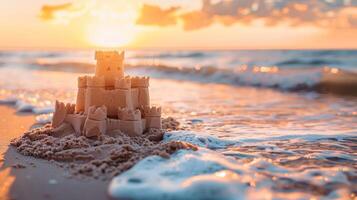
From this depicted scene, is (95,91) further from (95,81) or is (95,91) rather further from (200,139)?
(200,139)

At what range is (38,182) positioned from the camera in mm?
3236

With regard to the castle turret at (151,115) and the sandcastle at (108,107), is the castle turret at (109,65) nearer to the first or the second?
the sandcastle at (108,107)

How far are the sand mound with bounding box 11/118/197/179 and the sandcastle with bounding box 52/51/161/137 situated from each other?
99mm

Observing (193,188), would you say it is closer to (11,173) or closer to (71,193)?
(71,193)

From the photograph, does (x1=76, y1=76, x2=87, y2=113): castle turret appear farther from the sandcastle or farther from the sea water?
the sea water

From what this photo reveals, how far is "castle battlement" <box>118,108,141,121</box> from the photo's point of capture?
4305mm

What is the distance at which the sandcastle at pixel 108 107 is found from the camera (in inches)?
167

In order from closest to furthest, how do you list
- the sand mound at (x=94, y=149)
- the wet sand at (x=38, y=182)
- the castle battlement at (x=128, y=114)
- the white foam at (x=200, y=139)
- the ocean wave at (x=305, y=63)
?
the wet sand at (x=38, y=182)
the sand mound at (x=94, y=149)
the castle battlement at (x=128, y=114)
the white foam at (x=200, y=139)
the ocean wave at (x=305, y=63)

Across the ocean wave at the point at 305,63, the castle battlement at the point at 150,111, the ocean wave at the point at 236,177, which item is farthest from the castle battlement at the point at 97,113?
the ocean wave at the point at 305,63

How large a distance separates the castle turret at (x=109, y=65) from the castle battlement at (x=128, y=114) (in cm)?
35

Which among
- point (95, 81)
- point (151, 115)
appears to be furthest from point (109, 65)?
point (151, 115)

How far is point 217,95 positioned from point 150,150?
20.8 ft

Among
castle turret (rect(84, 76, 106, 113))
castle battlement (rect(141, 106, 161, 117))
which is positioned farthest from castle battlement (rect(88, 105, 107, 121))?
castle battlement (rect(141, 106, 161, 117))

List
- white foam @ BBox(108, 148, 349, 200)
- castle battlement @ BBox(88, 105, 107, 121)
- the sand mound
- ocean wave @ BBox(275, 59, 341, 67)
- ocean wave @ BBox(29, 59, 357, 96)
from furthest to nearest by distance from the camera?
ocean wave @ BBox(275, 59, 341, 67), ocean wave @ BBox(29, 59, 357, 96), castle battlement @ BBox(88, 105, 107, 121), the sand mound, white foam @ BBox(108, 148, 349, 200)
